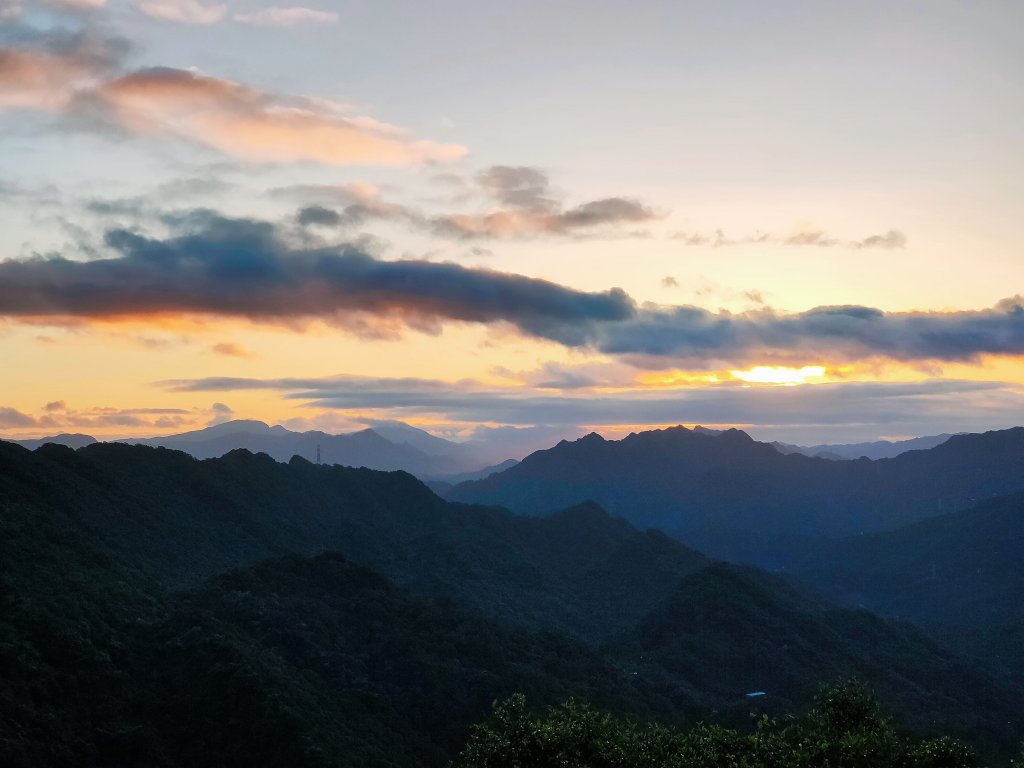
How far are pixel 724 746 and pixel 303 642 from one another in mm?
62096

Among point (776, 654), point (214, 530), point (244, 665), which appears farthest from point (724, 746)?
point (214, 530)

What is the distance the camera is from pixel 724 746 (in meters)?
51.1

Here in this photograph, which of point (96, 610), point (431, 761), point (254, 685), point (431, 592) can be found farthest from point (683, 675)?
point (96, 610)

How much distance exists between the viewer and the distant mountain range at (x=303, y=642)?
7944 centimetres

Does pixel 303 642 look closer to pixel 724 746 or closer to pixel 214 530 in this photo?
pixel 724 746

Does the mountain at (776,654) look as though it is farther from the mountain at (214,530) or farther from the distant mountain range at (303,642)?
the mountain at (214,530)

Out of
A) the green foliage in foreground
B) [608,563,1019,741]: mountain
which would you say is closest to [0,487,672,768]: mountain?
[608,563,1019,741]: mountain

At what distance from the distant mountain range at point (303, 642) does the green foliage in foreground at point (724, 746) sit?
30103 millimetres

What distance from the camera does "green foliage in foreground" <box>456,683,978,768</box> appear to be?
48062 millimetres

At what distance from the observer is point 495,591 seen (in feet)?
603

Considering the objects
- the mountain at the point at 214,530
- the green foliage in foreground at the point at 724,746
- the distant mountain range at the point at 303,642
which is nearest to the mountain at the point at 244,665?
the distant mountain range at the point at 303,642

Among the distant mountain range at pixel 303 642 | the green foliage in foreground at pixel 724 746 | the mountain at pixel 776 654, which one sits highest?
the green foliage in foreground at pixel 724 746

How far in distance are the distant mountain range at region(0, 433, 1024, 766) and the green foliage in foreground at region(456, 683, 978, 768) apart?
30103mm

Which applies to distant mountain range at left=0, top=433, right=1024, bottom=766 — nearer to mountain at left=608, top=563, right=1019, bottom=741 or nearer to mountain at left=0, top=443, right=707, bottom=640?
mountain at left=608, top=563, right=1019, bottom=741
